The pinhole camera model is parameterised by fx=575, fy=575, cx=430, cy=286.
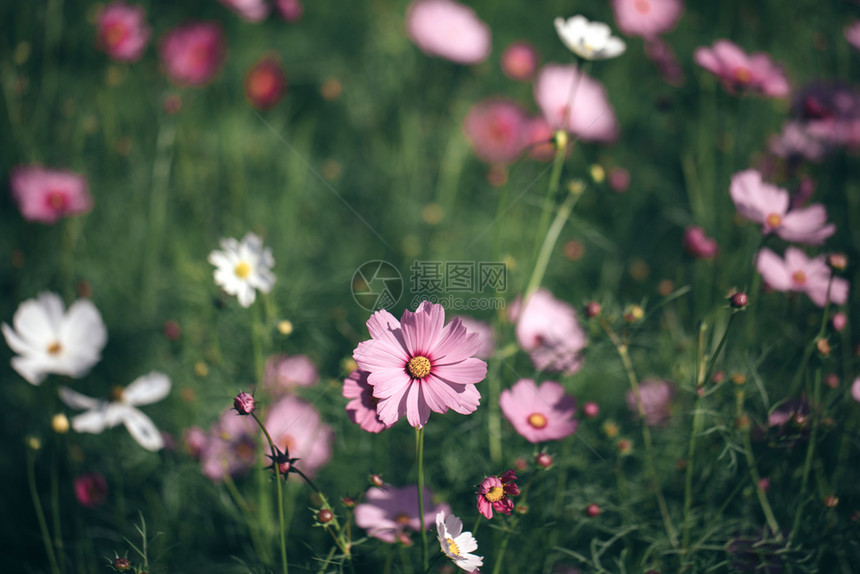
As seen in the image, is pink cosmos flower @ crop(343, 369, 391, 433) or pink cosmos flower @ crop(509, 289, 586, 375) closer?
pink cosmos flower @ crop(343, 369, 391, 433)

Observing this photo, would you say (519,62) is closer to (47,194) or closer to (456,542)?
(47,194)

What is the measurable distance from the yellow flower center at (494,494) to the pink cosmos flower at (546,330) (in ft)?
1.08

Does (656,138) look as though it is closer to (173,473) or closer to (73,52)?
(173,473)

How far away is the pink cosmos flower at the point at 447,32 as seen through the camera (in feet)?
5.13

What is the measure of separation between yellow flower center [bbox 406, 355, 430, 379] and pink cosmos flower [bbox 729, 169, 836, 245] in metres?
0.53

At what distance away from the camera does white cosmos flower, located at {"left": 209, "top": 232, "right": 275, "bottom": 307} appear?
86cm

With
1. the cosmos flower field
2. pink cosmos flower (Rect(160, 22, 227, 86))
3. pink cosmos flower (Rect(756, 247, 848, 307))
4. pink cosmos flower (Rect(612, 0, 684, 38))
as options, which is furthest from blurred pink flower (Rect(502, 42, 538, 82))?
pink cosmos flower (Rect(756, 247, 848, 307))

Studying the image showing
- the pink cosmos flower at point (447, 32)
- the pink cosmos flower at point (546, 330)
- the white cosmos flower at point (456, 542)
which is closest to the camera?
the white cosmos flower at point (456, 542)

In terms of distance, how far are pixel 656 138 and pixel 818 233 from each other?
3.05ft

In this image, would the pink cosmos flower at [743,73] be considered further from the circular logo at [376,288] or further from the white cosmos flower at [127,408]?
the white cosmos flower at [127,408]

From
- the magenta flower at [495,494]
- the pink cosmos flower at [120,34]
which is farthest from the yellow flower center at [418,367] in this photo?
the pink cosmos flower at [120,34]

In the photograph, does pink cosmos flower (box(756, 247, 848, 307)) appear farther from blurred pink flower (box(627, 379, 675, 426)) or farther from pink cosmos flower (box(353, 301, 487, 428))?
pink cosmos flower (box(353, 301, 487, 428))

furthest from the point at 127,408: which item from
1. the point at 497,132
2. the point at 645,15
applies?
the point at 645,15

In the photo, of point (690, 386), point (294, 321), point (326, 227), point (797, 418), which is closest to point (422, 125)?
point (326, 227)
